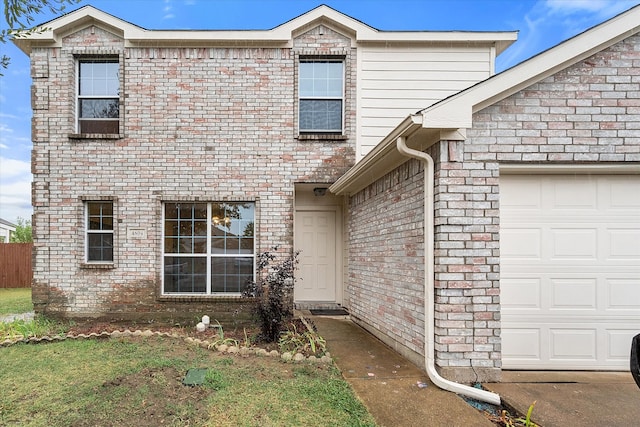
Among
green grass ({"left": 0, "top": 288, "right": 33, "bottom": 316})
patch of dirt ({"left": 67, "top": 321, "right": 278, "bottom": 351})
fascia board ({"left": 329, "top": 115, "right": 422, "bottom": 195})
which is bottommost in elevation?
green grass ({"left": 0, "top": 288, "right": 33, "bottom": 316})

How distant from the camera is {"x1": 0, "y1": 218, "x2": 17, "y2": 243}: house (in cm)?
2663

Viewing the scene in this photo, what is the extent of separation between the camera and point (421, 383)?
148 inches

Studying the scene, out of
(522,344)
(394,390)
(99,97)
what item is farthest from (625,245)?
(99,97)

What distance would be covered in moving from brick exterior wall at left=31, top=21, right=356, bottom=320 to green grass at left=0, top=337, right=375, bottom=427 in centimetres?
229

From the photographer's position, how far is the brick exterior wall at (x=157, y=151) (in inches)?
270

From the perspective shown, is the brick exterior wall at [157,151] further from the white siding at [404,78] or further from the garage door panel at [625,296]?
the garage door panel at [625,296]

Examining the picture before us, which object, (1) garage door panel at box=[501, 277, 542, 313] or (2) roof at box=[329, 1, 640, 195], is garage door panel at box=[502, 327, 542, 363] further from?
(2) roof at box=[329, 1, 640, 195]

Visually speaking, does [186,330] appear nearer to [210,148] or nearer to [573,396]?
[210,148]

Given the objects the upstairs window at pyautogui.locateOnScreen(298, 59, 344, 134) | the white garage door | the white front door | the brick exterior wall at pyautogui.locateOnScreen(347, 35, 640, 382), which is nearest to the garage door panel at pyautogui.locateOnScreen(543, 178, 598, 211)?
the white garage door

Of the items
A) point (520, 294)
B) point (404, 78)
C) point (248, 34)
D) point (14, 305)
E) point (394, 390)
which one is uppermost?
point (248, 34)

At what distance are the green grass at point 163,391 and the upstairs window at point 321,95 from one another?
182 inches

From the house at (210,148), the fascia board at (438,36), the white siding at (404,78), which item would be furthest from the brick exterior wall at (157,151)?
the fascia board at (438,36)

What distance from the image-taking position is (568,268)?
13.3ft

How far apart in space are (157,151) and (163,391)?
16.0ft
